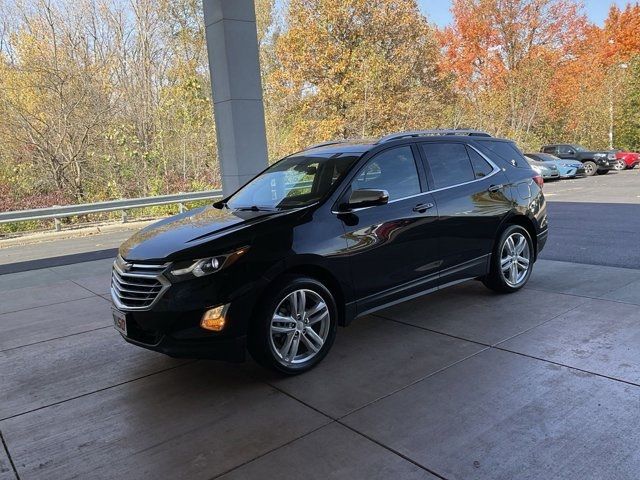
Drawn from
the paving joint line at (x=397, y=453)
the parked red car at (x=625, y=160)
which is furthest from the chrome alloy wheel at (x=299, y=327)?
the parked red car at (x=625, y=160)

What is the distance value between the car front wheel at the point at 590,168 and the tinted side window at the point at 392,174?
979 inches

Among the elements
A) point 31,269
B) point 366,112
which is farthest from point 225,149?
point 366,112

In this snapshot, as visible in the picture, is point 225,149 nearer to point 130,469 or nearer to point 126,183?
point 130,469

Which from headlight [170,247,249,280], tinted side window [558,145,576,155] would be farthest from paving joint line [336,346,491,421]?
tinted side window [558,145,576,155]

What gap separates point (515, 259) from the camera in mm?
5730

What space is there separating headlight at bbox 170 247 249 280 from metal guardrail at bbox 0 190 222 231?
12.6 metres

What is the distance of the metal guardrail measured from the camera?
14.2 meters

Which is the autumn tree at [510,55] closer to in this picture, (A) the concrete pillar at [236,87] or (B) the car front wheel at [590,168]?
(B) the car front wheel at [590,168]

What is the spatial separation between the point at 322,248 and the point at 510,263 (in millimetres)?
2668

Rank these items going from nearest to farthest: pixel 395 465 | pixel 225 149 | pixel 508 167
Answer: pixel 395 465
pixel 508 167
pixel 225 149

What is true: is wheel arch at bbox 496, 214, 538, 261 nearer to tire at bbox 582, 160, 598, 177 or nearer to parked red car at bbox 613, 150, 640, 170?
tire at bbox 582, 160, 598, 177

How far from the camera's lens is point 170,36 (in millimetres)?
20125

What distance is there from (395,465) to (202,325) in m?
1.58

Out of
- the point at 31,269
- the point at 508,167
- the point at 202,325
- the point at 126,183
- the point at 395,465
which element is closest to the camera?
the point at 395,465
